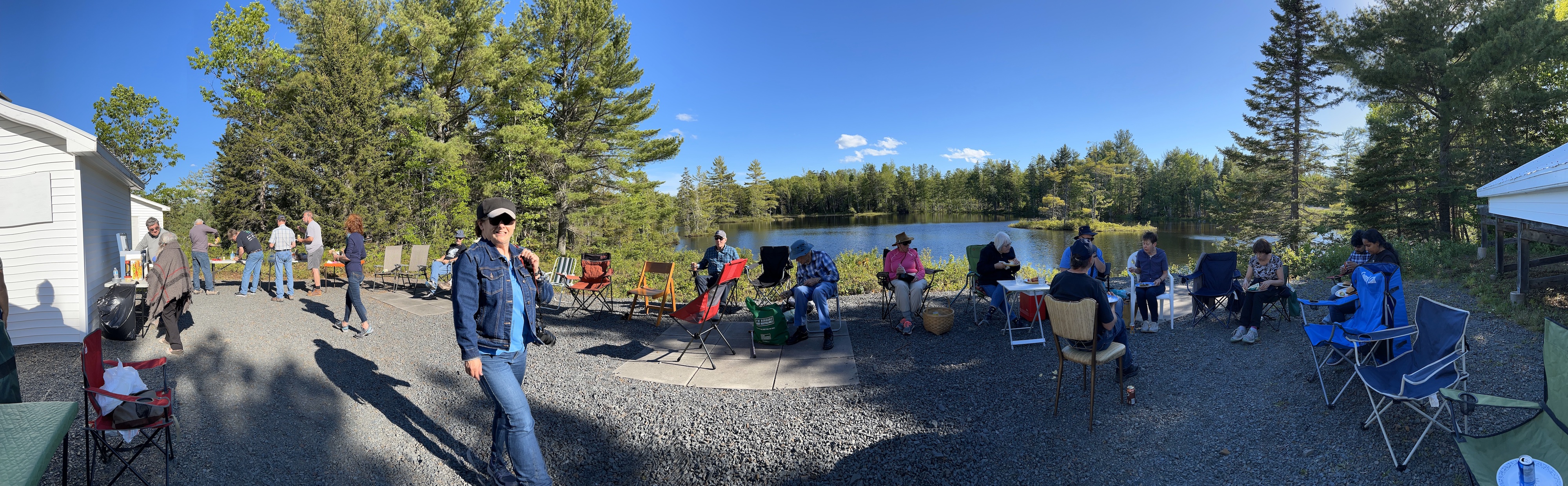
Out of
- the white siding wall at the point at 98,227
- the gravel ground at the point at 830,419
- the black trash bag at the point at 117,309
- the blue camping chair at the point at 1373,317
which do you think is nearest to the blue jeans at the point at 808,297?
the gravel ground at the point at 830,419

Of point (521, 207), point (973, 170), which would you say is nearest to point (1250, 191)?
point (521, 207)

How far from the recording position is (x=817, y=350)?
212 inches

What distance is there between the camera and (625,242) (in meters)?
20.8

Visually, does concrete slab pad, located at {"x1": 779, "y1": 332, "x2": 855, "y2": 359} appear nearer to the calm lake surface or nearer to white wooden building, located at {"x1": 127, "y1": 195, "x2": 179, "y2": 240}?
the calm lake surface

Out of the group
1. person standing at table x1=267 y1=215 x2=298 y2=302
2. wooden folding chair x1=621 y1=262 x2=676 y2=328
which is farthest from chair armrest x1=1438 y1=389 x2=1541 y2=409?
person standing at table x1=267 y1=215 x2=298 y2=302

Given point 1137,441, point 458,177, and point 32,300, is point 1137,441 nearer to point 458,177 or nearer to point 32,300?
point 32,300

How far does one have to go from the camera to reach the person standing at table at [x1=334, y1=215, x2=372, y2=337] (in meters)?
5.75

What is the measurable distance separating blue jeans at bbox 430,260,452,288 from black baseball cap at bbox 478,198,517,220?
258 inches

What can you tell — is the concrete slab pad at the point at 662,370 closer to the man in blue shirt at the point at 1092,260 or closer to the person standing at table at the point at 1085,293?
the person standing at table at the point at 1085,293

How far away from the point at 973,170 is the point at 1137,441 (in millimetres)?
76531

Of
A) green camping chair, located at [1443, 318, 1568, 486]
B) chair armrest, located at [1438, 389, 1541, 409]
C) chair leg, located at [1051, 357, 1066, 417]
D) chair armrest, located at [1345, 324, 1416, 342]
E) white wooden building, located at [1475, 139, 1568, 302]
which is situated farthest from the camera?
white wooden building, located at [1475, 139, 1568, 302]

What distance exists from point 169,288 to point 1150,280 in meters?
9.41

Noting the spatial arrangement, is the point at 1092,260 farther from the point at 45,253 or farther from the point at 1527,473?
the point at 45,253

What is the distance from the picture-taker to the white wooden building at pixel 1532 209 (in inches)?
185
